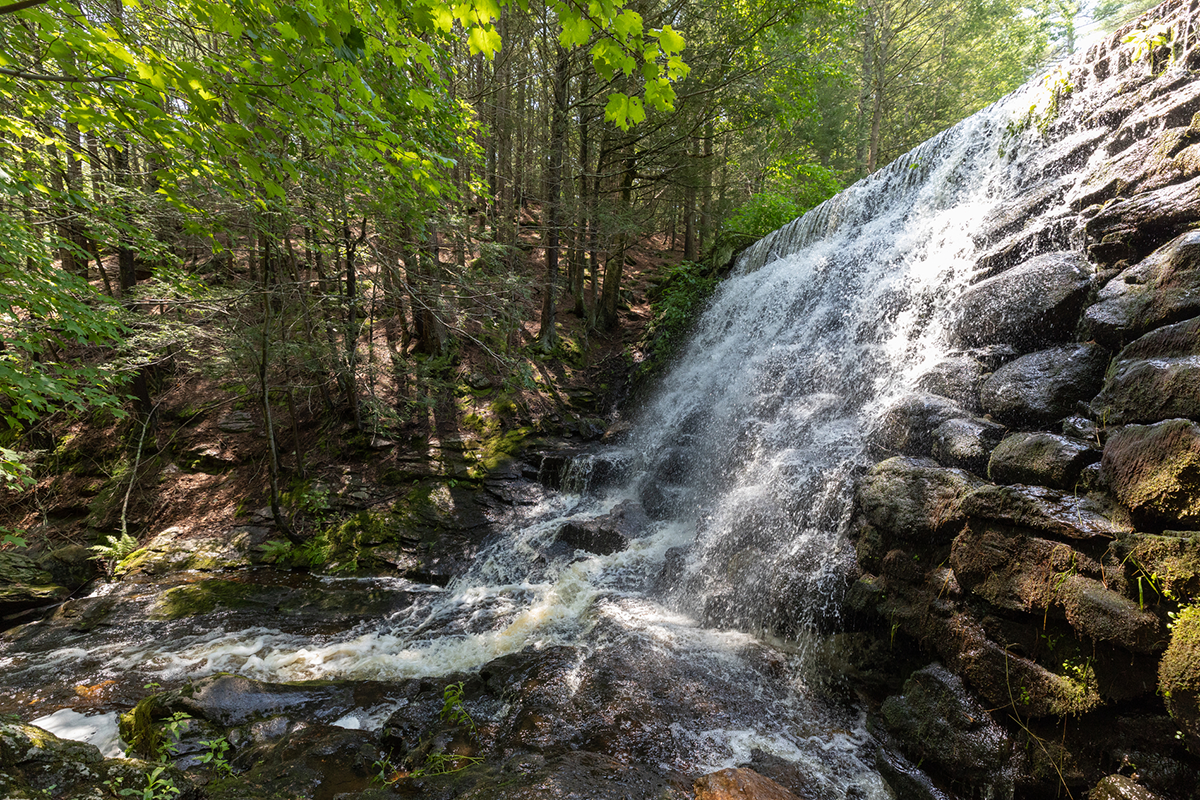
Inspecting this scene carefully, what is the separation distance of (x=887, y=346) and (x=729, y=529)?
3.51 meters

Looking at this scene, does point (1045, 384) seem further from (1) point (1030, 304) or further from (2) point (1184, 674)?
(2) point (1184, 674)

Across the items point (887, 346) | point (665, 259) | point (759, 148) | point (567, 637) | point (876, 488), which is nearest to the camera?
point (876, 488)

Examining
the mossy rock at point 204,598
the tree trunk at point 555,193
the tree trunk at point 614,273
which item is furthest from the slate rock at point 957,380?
the tree trunk at point 614,273

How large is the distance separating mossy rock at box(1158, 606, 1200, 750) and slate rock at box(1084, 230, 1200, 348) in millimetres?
2593

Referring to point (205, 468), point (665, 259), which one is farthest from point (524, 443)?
point (665, 259)

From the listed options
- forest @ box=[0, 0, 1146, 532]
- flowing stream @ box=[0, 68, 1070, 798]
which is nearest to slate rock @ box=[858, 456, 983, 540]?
flowing stream @ box=[0, 68, 1070, 798]

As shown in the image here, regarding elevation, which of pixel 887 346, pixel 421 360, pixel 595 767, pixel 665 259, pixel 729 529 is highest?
pixel 665 259

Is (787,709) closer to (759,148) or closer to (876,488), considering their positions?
(876,488)

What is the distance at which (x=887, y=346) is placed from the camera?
7105 millimetres

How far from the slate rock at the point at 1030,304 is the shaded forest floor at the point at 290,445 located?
6069 mm

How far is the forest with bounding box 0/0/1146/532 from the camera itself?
2.85 metres

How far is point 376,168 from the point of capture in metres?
5.57

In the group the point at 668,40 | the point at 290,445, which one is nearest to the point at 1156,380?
the point at 668,40

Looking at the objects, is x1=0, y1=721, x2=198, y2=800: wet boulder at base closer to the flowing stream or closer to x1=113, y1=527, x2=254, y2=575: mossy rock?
the flowing stream
